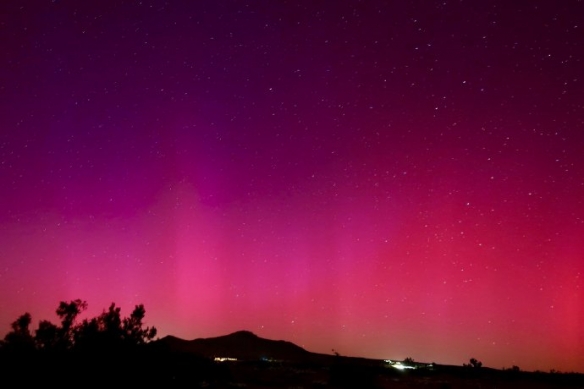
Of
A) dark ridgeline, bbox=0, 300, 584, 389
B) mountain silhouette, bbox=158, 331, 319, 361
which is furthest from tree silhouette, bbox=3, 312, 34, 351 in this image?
mountain silhouette, bbox=158, 331, 319, 361

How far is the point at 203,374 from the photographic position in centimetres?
1642

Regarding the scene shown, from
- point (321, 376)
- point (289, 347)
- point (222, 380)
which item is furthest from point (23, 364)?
point (289, 347)

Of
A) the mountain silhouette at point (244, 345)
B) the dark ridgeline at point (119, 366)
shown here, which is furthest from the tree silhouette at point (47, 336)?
the mountain silhouette at point (244, 345)

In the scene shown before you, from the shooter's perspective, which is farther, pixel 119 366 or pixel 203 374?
pixel 203 374

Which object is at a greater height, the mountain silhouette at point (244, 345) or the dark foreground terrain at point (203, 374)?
the mountain silhouette at point (244, 345)

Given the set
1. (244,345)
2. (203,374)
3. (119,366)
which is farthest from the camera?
(244,345)

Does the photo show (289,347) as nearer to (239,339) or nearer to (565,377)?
(239,339)

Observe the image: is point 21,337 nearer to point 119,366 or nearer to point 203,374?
point 119,366

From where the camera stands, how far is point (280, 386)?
17.9m

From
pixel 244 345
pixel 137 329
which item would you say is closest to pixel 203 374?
pixel 137 329

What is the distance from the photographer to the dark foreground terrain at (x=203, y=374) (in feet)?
40.2

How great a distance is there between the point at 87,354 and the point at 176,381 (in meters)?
2.45

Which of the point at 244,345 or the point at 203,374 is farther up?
the point at 244,345

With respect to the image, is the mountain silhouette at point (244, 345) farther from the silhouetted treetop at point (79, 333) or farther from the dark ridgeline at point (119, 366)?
the silhouetted treetop at point (79, 333)
